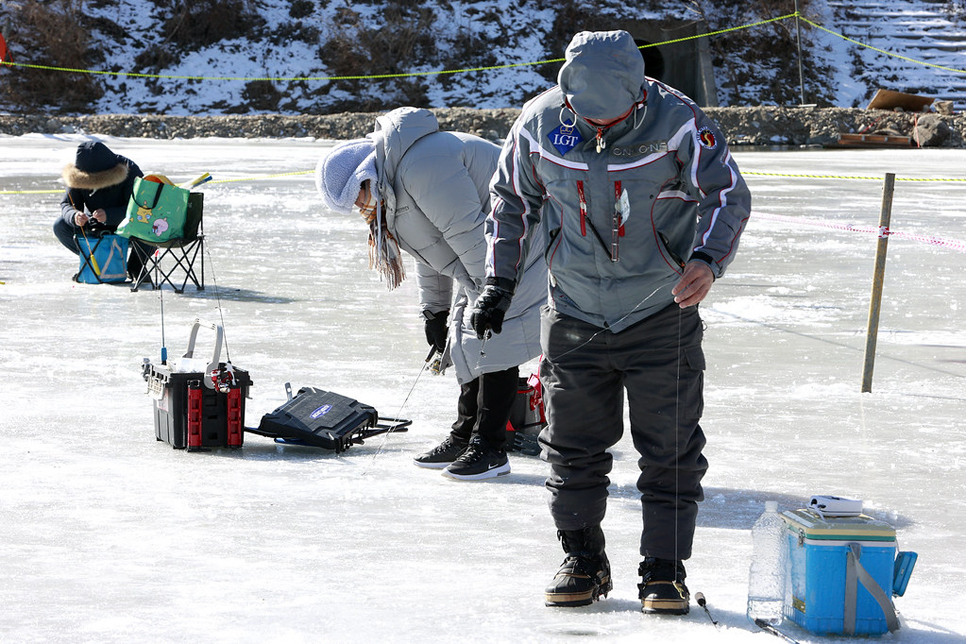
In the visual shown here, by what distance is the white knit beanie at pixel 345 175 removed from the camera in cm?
427

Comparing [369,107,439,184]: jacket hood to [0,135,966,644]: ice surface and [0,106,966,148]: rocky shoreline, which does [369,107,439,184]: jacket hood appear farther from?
[0,106,966,148]: rocky shoreline

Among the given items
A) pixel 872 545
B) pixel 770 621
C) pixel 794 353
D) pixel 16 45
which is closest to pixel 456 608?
pixel 770 621

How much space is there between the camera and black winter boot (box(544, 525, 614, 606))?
316 cm

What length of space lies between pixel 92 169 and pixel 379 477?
5802mm

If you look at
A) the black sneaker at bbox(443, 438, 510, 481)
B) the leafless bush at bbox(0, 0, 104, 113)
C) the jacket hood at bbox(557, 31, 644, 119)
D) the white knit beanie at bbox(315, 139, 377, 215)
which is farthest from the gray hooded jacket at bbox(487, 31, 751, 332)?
the leafless bush at bbox(0, 0, 104, 113)

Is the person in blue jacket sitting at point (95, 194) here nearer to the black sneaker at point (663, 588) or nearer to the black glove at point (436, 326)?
the black glove at point (436, 326)

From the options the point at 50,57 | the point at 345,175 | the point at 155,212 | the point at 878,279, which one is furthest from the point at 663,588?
the point at 50,57

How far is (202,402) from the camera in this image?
484cm

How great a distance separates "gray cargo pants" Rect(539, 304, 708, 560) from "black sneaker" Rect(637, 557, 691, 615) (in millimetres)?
31

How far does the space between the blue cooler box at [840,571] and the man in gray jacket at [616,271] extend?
322mm

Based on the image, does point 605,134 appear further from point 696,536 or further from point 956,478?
point 956,478

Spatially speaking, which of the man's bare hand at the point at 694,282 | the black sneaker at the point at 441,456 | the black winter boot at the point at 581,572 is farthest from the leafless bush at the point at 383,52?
the man's bare hand at the point at 694,282

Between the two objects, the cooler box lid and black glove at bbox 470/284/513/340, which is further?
black glove at bbox 470/284/513/340

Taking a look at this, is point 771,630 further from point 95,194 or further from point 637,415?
point 95,194
